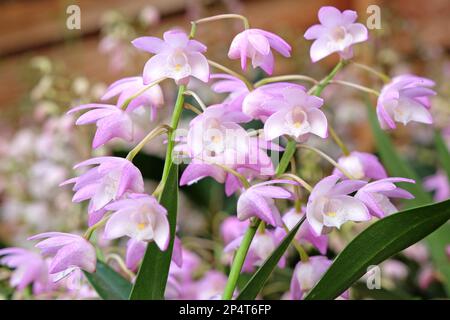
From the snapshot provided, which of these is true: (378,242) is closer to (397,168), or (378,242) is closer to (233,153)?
(233,153)

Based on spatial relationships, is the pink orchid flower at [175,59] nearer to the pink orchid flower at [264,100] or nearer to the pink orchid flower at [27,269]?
the pink orchid flower at [264,100]

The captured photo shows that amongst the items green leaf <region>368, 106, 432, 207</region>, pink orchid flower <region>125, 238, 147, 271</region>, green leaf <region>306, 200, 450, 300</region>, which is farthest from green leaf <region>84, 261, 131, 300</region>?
green leaf <region>368, 106, 432, 207</region>

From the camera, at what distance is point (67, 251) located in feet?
1.25

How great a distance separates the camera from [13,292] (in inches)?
23.4

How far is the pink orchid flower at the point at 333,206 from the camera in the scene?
1.26 ft

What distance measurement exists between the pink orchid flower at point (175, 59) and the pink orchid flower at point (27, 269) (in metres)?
0.21

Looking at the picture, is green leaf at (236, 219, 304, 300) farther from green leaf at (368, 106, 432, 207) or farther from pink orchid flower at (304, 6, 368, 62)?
green leaf at (368, 106, 432, 207)

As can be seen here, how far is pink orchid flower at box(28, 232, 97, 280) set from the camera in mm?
381

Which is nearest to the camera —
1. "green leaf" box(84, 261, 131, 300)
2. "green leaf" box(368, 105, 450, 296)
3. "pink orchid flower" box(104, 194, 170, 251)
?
"pink orchid flower" box(104, 194, 170, 251)

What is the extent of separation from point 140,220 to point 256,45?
127mm

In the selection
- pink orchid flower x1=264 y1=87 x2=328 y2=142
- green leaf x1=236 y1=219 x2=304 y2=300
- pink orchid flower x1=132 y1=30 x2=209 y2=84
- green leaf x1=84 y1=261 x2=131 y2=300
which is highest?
pink orchid flower x1=132 y1=30 x2=209 y2=84

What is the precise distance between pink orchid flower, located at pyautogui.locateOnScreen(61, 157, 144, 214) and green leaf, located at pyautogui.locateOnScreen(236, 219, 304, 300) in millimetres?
80

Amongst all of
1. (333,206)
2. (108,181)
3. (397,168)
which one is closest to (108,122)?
(108,181)

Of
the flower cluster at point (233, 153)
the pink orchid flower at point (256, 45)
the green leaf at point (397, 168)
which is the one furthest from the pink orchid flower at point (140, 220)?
the green leaf at point (397, 168)
